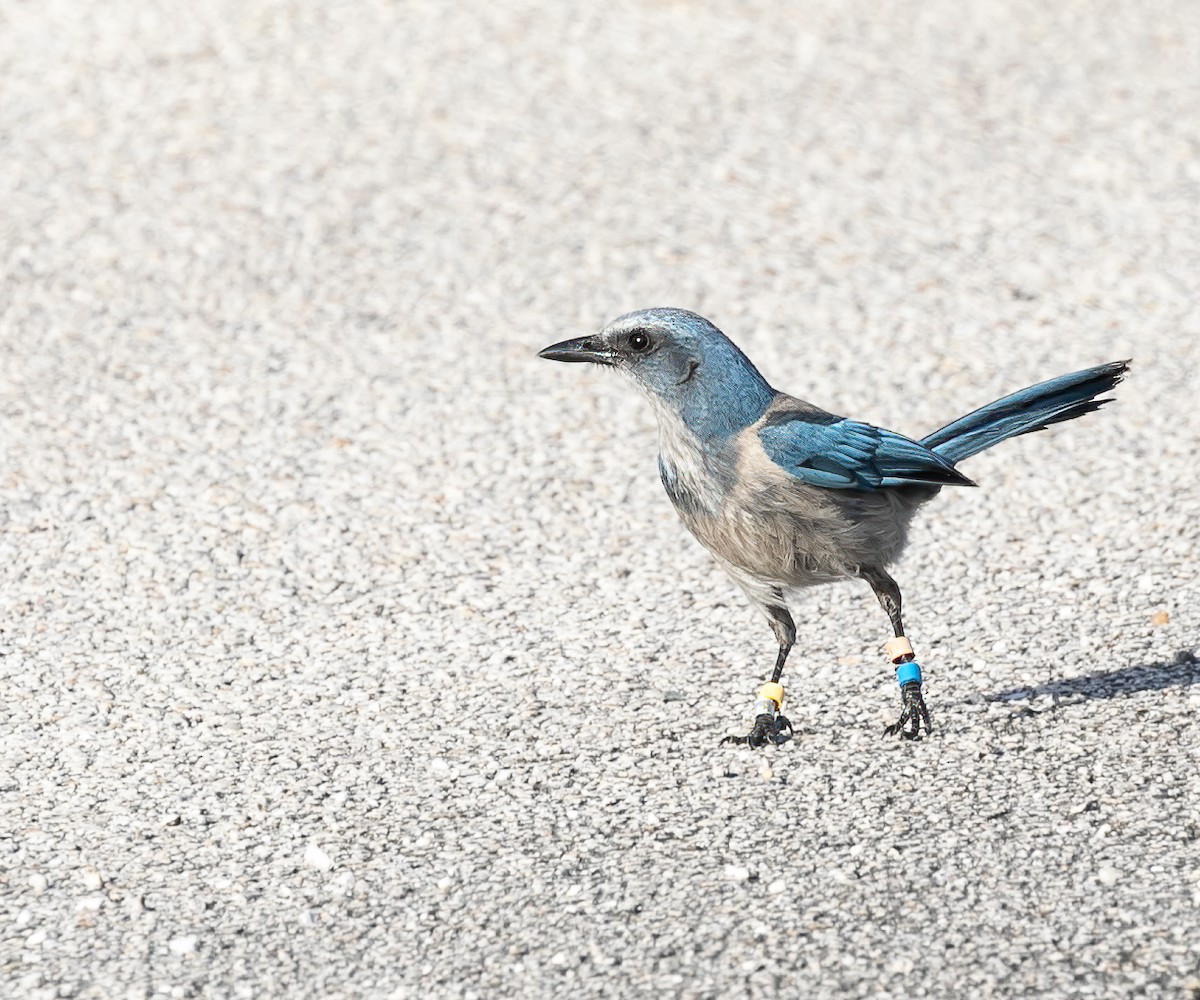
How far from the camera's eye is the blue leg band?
5211 millimetres

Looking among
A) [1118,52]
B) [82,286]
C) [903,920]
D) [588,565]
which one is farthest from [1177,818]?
[1118,52]

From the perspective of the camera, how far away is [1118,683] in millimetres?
5602

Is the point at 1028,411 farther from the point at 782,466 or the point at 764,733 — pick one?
the point at 764,733

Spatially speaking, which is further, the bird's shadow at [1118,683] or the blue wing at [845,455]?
the bird's shadow at [1118,683]

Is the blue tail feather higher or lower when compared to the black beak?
lower

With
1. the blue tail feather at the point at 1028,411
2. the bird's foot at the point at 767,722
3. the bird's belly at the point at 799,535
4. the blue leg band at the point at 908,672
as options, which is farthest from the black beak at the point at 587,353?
the blue leg band at the point at 908,672

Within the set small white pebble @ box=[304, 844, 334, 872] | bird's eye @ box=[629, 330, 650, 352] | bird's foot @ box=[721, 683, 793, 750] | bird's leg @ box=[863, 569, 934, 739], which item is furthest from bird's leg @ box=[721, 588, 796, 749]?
small white pebble @ box=[304, 844, 334, 872]

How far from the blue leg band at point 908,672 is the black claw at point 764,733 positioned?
413 mm

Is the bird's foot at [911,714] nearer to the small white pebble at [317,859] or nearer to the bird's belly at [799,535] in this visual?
the bird's belly at [799,535]

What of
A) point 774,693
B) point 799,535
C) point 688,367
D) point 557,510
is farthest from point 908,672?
point 557,510

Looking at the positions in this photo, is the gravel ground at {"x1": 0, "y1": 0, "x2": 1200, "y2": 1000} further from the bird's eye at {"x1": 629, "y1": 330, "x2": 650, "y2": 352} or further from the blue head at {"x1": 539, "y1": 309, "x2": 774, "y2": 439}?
the bird's eye at {"x1": 629, "y1": 330, "x2": 650, "y2": 352}

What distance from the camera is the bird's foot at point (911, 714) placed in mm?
5246

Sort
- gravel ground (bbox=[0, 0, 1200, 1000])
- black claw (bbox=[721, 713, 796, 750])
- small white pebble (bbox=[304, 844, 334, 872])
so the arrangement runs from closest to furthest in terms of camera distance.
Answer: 1. gravel ground (bbox=[0, 0, 1200, 1000])
2. small white pebble (bbox=[304, 844, 334, 872])
3. black claw (bbox=[721, 713, 796, 750])

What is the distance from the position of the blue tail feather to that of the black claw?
1006mm
